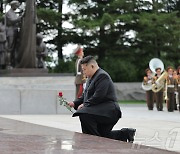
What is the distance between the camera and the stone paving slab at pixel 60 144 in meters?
6.30

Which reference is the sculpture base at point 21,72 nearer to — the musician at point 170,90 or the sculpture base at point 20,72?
the sculpture base at point 20,72

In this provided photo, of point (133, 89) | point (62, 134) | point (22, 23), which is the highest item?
point (22, 23)

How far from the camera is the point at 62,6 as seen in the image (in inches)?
1550

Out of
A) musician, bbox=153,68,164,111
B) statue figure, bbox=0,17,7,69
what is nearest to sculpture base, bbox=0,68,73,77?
statue figure, bbox=0,17,7,69

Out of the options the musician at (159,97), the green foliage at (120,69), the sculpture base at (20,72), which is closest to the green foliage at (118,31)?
the green foliage at (120,69)

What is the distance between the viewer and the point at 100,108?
8016mm

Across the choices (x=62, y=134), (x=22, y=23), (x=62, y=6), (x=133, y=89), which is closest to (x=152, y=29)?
(x=133, y=89)

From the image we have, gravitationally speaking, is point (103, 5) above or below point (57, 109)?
above

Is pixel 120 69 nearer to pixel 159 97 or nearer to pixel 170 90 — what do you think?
pixel 159 97

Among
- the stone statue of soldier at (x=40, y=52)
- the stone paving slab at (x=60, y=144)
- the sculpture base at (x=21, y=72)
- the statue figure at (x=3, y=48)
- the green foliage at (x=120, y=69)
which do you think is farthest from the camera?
the green foliage at (x=120, y=69)

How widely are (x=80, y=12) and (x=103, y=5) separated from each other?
1.56m

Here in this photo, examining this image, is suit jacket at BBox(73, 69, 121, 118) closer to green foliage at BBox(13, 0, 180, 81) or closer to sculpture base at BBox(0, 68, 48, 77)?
sculpture base at BBox(0, 68, 48, 77)

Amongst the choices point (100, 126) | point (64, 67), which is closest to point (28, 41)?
point (100, 126)

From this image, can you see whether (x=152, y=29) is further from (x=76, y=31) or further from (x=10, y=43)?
(x=10, y=43)
